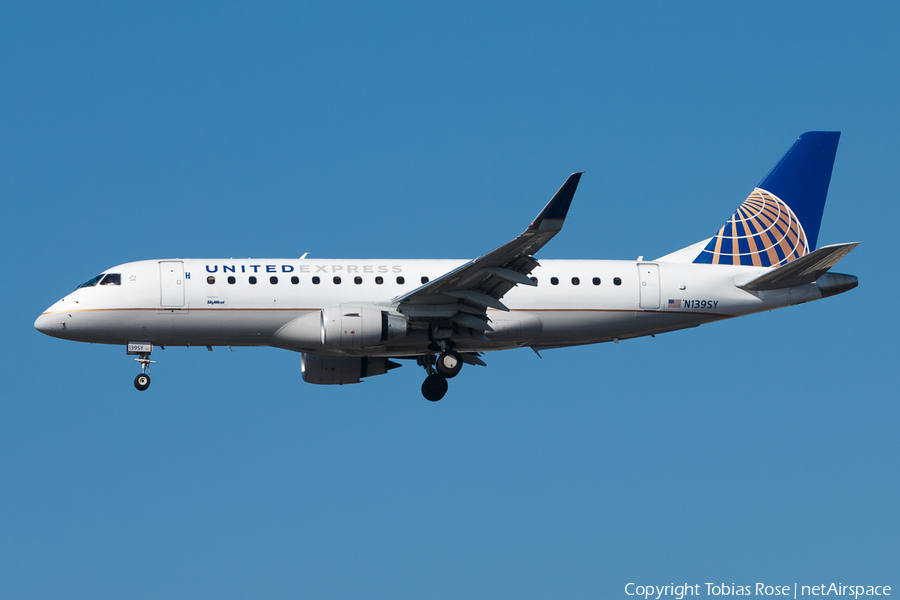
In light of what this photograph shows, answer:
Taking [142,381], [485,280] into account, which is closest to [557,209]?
[485,280]

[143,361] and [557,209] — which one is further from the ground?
[557,209]

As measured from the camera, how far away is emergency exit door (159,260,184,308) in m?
32.6

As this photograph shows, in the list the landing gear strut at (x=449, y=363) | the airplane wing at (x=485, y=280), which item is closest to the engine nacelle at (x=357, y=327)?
the airplane wing at (x=485, y=280)

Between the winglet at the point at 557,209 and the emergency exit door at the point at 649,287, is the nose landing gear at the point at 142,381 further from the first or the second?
the emergency exit door at the point at 649,287

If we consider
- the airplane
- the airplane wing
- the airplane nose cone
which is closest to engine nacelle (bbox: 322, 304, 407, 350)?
the airplane

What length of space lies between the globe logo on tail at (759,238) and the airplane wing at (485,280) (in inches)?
328

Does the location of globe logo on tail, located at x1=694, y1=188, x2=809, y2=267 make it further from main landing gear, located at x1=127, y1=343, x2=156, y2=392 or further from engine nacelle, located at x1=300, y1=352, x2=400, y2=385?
main landing gear, located at x1=127, y1=343, x2=156, y2=392

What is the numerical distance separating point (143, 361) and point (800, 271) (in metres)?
20.4

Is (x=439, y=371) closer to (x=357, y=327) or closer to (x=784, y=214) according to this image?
(x=357, y=327)

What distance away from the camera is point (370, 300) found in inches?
1312

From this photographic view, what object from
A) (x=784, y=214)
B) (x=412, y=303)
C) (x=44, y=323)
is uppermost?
(x=784, y=214)

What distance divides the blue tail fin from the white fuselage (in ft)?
4.84

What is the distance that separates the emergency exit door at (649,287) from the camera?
34625mm

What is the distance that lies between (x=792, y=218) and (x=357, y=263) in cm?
1518
